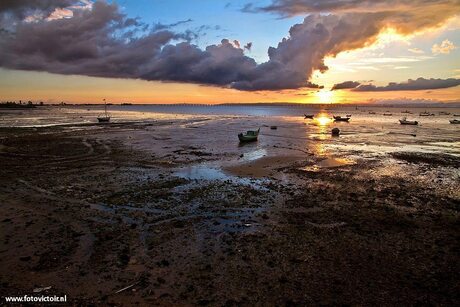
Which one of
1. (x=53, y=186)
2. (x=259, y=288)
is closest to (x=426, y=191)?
(x=259, y=288)

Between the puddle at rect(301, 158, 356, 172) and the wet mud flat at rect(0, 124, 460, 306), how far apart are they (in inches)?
116

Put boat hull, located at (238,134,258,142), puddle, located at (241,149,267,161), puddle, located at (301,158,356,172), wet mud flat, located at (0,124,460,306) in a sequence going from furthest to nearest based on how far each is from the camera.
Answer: boat hull, located at (238,134,258,142) → puddle, located at (241,149,267,161) → puddle, located at (301,158,356,172) → wet mud flat, located at (0,124,460,306)

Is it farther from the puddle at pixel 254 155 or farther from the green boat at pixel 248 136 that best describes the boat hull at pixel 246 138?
the puddle at pixel 254 155

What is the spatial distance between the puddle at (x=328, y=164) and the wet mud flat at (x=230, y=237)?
2937 mm

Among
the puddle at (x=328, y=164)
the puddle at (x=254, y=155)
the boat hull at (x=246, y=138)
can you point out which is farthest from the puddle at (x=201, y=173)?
the boat hull at (x=246, y=138)

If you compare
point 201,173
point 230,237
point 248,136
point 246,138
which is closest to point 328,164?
point 201,173

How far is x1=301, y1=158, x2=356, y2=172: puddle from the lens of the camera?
26580 millimetres

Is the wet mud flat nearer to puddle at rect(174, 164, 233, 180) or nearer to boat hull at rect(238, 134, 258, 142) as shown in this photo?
puddle at rect(174, 164, 233, 180)

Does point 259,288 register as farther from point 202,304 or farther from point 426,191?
point 426,191

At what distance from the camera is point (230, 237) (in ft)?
40.3

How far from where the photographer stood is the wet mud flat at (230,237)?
8766 millimetres

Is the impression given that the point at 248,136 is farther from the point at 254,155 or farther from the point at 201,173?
the point at 201,173

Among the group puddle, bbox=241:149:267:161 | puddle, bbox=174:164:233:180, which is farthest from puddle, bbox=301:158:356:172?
puddle, bbox=174:164:233:180

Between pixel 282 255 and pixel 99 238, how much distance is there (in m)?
6.47
